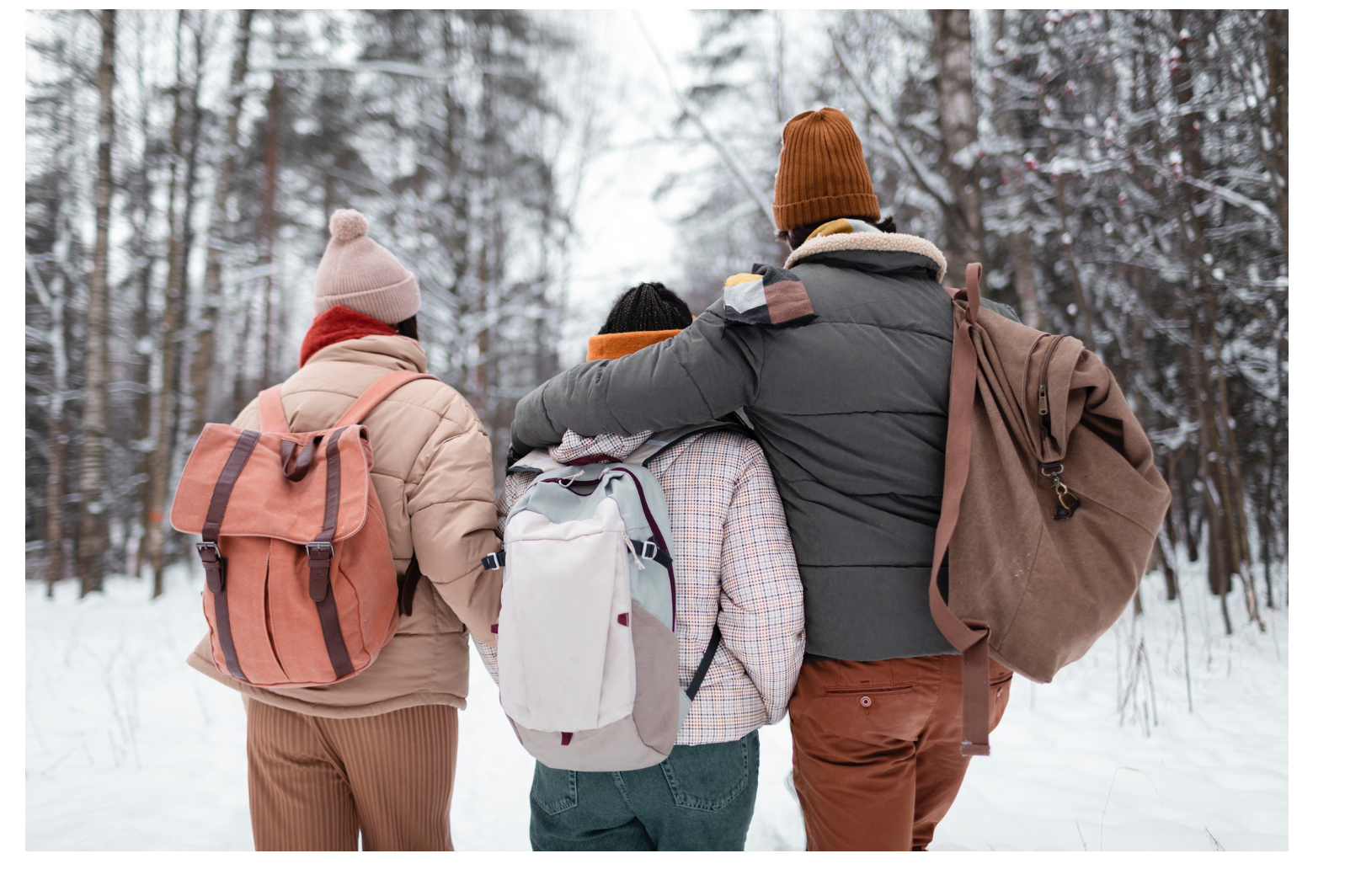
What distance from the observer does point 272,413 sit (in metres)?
1.85

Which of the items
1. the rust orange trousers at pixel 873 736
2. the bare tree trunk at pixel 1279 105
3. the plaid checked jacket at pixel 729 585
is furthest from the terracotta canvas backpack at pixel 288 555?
the bare tree trunk at pixel 1279 105

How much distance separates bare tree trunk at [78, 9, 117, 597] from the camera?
7.50 meters

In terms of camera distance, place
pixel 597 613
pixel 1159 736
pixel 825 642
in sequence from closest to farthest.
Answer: pixel 597 613 < pixel 825 642 < pixel 1159 736

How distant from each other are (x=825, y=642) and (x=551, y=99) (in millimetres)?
10406

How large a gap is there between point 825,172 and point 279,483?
1565 millimetres

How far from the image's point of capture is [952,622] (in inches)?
59.9

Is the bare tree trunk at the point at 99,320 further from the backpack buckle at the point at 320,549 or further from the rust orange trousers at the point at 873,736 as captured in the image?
the rust orange trousers at the point at 873,736

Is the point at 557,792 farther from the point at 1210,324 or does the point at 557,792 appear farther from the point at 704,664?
the point at 1210,324

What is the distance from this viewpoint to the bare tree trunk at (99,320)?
750 centimetres

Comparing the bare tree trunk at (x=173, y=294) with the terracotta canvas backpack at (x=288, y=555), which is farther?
the bare tree trunk at (x=173, y=294)

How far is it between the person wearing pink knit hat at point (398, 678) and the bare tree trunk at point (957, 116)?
Result: 431 centimetres

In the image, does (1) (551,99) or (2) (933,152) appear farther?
(1) (551,99)
